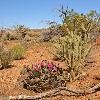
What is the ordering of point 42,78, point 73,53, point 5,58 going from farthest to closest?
1. point 5,58
2. point 73,53
3. point 42,78

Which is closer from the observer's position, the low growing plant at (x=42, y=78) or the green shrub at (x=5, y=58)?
the low growing plant at (x=42, y=78)

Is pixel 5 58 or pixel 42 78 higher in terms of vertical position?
pixel 5 58

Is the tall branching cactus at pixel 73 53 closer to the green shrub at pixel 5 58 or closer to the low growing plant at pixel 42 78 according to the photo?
the low growing plant at pixel 42 78

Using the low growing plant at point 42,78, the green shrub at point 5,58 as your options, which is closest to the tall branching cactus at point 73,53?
the low growing plant at point 42,78

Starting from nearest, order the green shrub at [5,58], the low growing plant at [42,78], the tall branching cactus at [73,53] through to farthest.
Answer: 1. the low growing plant at [42,78]
2. the tall branching cactus at [73,53]
3. the green shrub at [5,58]

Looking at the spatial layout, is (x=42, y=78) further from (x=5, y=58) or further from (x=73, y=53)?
(x=5, y=58)

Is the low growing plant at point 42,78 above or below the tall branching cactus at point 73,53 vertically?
below

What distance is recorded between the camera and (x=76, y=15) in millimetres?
18781

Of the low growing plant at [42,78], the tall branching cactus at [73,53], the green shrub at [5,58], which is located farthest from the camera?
the green shrub at [5,58]

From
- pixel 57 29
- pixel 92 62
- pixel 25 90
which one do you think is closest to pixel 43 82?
pixel 25 90

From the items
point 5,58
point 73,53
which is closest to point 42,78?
point 73,53

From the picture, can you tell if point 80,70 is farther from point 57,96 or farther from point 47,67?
point 57,96

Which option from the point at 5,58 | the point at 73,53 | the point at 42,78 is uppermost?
the point at 73,53

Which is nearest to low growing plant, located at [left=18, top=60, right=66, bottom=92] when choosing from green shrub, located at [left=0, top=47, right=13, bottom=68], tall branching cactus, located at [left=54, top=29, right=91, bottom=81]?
tall branching cactus, located at [left=54, top=29, right=91, bottom=81]
